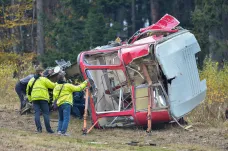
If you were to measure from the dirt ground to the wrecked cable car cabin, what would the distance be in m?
0.44

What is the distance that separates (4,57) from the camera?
38.4m

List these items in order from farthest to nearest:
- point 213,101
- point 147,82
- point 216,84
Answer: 1. point 216,84
2. point 213,101
3. point 147,82

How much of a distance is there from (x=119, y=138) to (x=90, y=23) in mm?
20545

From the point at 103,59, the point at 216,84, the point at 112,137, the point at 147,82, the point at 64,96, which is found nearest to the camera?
the point at 64,96

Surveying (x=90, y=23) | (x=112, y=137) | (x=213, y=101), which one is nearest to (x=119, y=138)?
(x=112, y=137)

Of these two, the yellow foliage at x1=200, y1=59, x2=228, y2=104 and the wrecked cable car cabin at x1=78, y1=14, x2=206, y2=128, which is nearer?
the wrecked cable car cabin at x1=78, y1=14, x2=206, y2=128

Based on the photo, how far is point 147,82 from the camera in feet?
51.9

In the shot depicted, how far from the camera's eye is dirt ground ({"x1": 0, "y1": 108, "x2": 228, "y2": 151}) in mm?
12555

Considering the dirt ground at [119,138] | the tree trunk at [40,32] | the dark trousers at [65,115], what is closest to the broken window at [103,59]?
the dirt ground at [119,138]

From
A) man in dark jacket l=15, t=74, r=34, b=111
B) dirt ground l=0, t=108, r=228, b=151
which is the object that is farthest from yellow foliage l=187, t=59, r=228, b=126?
man in dark jacket l=15, t=74, r=34, b=111

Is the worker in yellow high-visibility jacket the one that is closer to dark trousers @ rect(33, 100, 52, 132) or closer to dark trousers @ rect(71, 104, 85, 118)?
dark trousers @ rect(33, 100, 52, 132)

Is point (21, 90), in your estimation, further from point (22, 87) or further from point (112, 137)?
point (112, 137)

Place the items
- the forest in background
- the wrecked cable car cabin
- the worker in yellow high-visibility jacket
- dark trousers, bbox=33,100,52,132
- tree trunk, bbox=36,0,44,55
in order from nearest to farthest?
the worker in yellow high-visibility jacket < dark trousers, bbox=33,100,52,132 < the wrecked cable car cabin < the forest in background < tree trunk, bbox=36,0,44,55

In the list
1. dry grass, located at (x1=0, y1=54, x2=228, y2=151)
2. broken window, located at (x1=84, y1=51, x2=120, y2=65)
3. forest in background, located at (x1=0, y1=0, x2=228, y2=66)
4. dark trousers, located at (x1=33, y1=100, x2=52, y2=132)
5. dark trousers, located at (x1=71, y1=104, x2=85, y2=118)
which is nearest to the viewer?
dry grass, located at (x1=0, y1=54, x2=228, y2=151)
